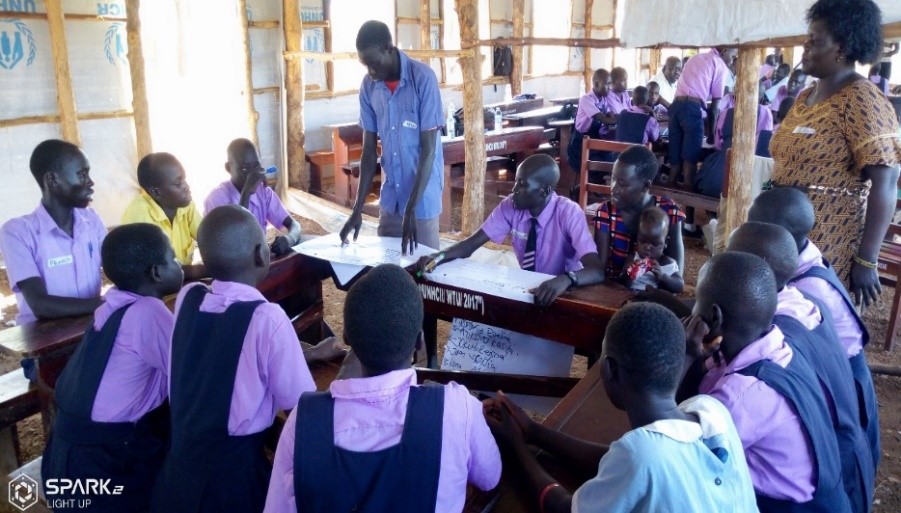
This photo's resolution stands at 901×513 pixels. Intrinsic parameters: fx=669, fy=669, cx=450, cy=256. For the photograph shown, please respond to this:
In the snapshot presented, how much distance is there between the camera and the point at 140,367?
5.84 ft

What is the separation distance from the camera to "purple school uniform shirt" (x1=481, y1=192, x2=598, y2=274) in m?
2.71

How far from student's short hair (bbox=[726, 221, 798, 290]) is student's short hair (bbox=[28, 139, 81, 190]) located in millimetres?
2253

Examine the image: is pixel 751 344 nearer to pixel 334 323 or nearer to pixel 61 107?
pixel 334 323

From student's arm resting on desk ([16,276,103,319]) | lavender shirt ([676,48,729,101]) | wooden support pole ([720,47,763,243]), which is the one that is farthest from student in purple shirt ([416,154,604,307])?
lavender shirt ([676,48,729,101])

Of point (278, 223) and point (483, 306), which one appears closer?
point (483, 306)

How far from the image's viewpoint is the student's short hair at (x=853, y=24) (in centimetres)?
223

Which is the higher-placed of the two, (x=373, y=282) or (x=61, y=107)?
(x=61, y=107)

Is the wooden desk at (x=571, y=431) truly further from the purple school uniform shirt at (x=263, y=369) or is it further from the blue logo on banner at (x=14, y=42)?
the blue logo on banner at (x=14, y=42)

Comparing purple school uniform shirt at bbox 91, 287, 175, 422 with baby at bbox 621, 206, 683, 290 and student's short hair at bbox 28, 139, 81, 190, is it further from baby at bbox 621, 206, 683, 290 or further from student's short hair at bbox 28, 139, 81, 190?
baby at bbox 621, 206, 683, 290

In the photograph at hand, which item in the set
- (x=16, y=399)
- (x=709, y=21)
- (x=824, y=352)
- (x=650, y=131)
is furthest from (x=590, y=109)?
(x=16, y=399)

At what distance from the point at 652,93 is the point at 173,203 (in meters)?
6.20

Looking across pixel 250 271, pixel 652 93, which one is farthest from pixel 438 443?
pixel 652 93

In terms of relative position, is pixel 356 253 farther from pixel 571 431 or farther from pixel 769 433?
pixel 769 433

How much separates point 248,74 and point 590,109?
3.52 meters
